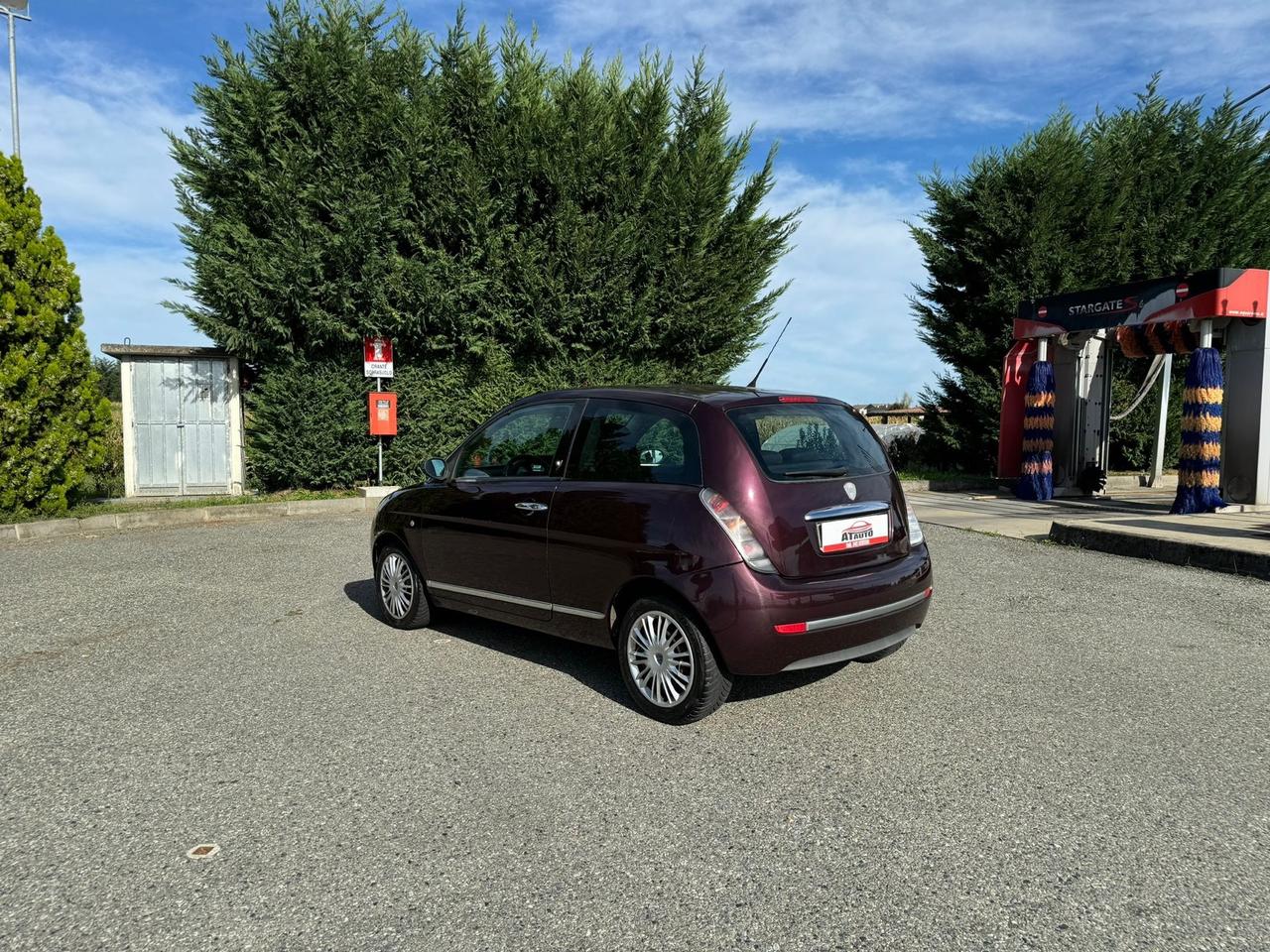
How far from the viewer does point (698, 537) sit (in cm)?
394

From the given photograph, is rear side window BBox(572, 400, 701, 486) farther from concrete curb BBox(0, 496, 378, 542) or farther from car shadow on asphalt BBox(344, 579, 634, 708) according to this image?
concrete curb BBox(0, 496, 378, 542)

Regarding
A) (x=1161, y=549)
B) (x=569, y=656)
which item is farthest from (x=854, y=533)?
(x=1161, y=549)

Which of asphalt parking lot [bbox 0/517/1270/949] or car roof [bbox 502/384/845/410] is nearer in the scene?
asphalt parking lot [bbox 0/517/1270/949]

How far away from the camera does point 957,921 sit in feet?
8.05

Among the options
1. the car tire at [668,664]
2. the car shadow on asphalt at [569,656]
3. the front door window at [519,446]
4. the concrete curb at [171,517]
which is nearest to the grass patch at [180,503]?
the concrete curb at [171,517]

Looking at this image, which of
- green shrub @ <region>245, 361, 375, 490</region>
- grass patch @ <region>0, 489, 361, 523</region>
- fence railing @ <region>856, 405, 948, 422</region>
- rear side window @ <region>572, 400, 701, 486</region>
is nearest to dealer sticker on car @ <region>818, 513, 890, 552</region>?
rear side window @ <region>572, 400, 701, 486</region>

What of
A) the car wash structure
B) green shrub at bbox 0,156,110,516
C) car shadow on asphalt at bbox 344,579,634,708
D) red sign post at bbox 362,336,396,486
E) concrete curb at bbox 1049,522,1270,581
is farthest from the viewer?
red sign post at bbox 362,336,396,486

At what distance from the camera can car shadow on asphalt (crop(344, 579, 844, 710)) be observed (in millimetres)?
4555

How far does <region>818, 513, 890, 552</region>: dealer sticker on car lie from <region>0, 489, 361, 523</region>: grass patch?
985 cm

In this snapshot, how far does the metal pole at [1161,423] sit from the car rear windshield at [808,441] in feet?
41.8

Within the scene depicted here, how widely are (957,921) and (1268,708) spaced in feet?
9.29

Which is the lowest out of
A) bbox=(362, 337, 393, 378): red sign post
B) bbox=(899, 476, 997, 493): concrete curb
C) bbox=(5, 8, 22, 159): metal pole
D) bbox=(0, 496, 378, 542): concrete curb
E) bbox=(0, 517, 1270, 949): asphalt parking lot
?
bbox=(0, 517, 1270, 949): asphalt parking lot

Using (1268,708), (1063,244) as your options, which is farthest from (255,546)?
(1063,244)

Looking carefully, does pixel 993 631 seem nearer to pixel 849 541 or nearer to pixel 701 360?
pixel 849 541
